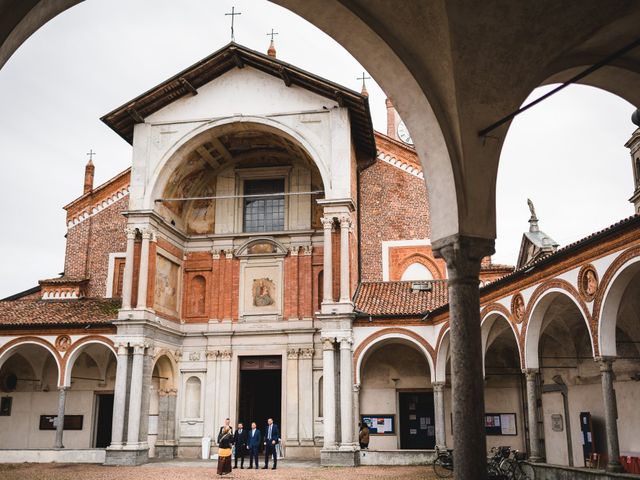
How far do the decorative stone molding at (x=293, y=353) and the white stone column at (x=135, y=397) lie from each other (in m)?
4.97

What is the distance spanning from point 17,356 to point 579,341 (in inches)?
769

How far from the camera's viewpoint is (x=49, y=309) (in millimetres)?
24766

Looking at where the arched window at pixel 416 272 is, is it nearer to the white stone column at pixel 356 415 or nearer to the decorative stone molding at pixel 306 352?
the decorative stone molding at pixel 306 352

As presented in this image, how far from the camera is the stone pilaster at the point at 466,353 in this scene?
563cm

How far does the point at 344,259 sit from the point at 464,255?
15.8 m

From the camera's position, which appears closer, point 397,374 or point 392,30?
point 392,30

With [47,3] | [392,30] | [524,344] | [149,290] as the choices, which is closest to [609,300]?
[524,344]

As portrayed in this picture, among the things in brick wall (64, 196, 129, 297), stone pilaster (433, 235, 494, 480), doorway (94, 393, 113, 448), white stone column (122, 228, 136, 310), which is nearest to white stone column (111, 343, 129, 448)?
white stone column (122, 228, 136, 310)

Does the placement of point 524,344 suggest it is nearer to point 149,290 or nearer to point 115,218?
point 149,290

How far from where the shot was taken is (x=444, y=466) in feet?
55.7

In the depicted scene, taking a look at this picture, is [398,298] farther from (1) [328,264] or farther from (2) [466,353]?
(2) [466,353]

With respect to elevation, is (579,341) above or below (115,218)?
below

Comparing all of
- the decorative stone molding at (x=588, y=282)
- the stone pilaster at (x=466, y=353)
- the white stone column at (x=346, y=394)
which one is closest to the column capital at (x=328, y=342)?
the white stone column at (x=346, y=394)

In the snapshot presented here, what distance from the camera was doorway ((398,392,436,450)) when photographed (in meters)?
23.2
